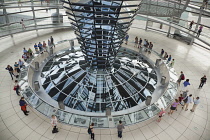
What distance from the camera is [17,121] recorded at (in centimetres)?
1058

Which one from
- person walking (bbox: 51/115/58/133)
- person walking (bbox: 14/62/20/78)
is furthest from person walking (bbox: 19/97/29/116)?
person walking (bbox: 14/62/20/78)

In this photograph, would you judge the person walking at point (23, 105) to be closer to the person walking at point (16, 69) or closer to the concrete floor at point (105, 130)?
the concrete floor at point (105, 130)

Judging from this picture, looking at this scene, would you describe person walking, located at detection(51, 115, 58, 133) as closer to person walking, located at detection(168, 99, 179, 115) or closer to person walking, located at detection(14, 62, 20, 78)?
person walking, located at detection(14, 62, 20, 78)

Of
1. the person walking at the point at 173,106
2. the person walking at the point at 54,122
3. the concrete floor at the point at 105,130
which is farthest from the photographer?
the person walking at the point at 173,106

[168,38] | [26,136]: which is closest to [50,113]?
[26,136]

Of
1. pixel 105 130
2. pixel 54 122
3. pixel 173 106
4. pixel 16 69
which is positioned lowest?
pixel 105 130

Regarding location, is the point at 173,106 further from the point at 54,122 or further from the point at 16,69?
the point at 16,69

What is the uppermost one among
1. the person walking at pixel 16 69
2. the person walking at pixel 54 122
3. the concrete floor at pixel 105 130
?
the person walking at pixel 16 69

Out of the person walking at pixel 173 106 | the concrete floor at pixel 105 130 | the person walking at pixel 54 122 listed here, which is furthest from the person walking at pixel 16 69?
the person walking at pixel 173 106

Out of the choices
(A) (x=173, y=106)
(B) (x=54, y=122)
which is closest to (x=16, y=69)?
(B) (x=54, y=122)

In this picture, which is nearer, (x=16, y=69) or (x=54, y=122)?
(x=54, y=122)

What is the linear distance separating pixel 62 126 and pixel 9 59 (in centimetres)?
1064

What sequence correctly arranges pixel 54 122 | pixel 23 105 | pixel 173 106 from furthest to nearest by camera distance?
1. pixel 173 106
2. pixel 23 105
3. pixel 54 122

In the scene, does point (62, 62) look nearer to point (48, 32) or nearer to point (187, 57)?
point (48, 32)
